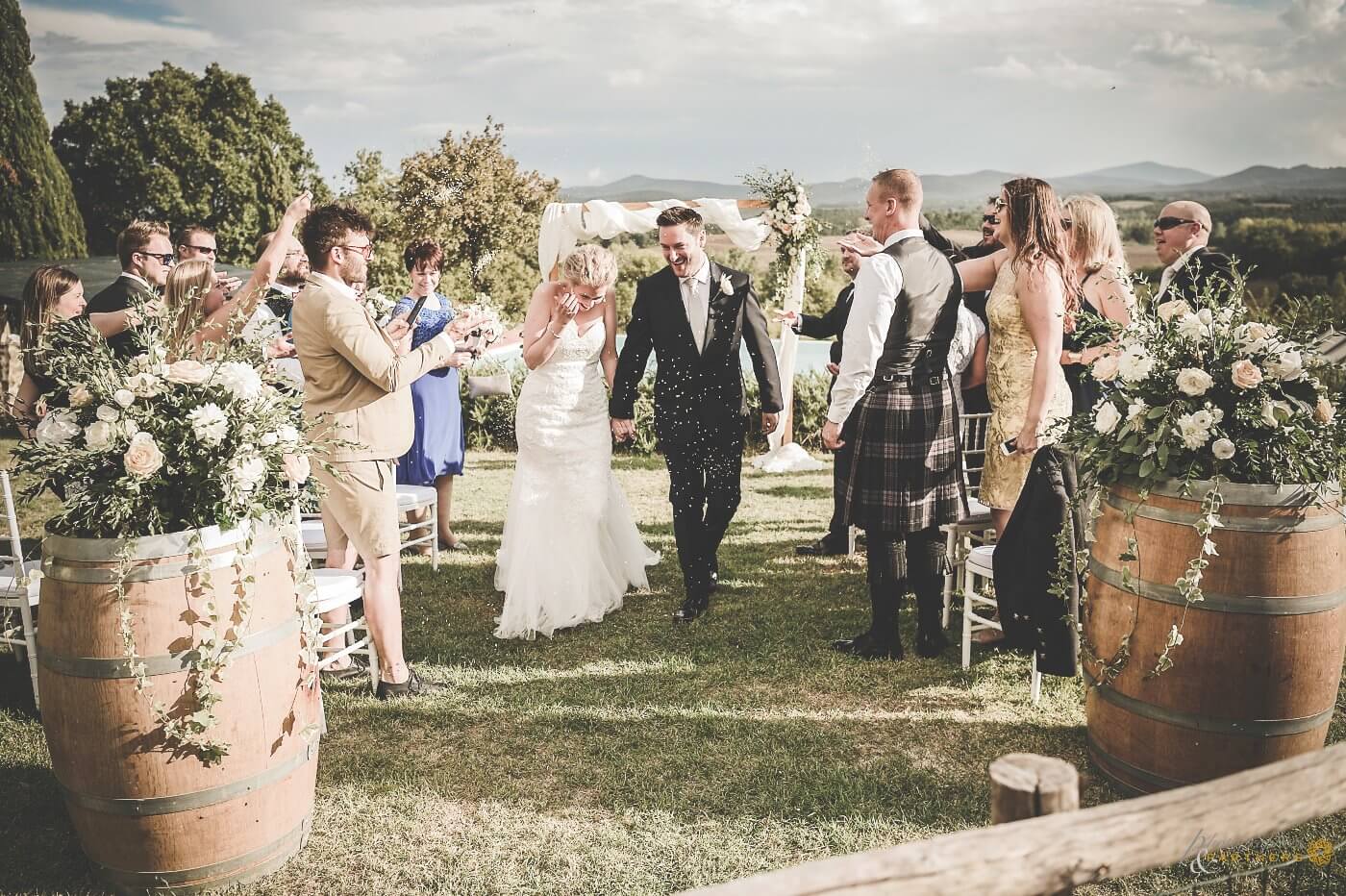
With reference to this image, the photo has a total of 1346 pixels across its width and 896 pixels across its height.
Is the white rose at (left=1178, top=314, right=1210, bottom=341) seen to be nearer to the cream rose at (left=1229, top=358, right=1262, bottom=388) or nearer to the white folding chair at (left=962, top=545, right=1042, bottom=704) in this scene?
the cream rose at (left=1229, top=358, right=1262, bottom=388)

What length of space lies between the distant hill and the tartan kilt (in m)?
9.04

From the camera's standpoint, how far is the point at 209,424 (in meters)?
2.48

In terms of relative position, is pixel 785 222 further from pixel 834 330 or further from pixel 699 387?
pixel 699 387

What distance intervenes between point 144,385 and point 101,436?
0.61 ft

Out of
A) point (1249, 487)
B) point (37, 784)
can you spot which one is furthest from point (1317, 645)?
point (37, 784)

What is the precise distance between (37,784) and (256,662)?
1.54 meters

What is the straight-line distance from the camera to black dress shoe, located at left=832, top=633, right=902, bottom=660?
14.3 ft

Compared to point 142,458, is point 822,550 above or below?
below

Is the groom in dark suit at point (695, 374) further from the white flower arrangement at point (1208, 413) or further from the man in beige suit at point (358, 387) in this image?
the white flower arrangement at point (1208, 413)

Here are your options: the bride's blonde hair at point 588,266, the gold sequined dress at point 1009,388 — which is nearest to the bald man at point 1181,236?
the gold sequined dress at point 1009,388

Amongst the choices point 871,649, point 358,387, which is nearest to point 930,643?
point 871,649

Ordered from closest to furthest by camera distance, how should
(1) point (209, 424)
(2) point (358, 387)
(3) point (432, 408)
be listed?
1. (1) point (209, 424)
2. (2) point (358, 387)
3. (3) point (432, 408)

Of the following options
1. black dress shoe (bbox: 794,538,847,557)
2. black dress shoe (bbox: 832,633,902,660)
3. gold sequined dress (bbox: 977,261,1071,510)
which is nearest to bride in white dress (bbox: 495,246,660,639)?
black dress shoe (bbox: 832,633,902,660)

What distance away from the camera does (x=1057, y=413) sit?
4.04 meters
